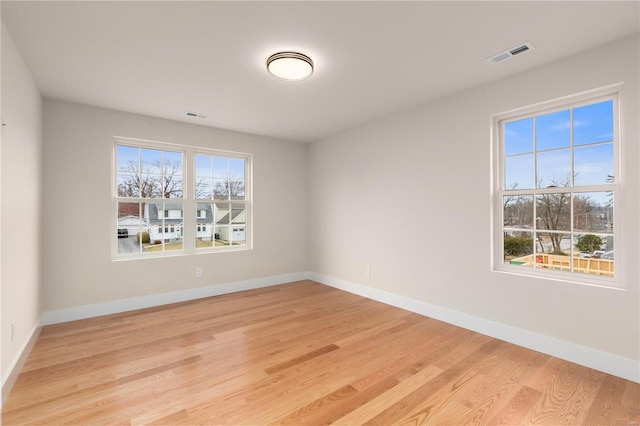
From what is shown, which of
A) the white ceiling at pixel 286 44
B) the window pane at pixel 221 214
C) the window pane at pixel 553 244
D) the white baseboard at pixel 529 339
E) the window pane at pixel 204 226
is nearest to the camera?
the white ceiling at pixel 286 44

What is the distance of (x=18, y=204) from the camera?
2.43m

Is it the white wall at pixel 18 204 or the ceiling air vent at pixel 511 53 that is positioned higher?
the ceiling air vent at pixel 511 53

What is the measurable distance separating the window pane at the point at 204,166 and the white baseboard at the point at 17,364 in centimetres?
258

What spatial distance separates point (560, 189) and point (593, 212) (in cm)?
30

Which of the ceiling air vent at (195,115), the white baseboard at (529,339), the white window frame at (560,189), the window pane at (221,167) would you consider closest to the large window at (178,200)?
the window pane at (221,167)

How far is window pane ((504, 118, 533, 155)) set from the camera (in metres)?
2.90

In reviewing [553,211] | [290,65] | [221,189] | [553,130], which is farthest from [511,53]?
[221,189]

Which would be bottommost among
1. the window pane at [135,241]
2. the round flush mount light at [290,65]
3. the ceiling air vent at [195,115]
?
the window pane at [135,241]

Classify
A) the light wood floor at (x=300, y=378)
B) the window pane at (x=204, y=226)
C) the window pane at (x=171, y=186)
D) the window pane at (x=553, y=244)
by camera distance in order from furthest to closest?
1. the window pane at (x=204, y=226)
2. the window pane at (x=171, y=186)
3. the window pane at (x=553, y=244)
4. the light wood floor at (x=300, y=378)

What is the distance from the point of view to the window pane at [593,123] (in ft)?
8.02

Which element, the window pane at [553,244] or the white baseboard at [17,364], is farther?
the window pane at [553,244]

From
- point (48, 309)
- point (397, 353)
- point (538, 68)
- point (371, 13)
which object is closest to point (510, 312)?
point (397, 353)

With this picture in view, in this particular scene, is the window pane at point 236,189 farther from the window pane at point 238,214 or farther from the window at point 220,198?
the window pane at point 238,214

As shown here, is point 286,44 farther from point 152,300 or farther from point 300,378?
point 152,300
